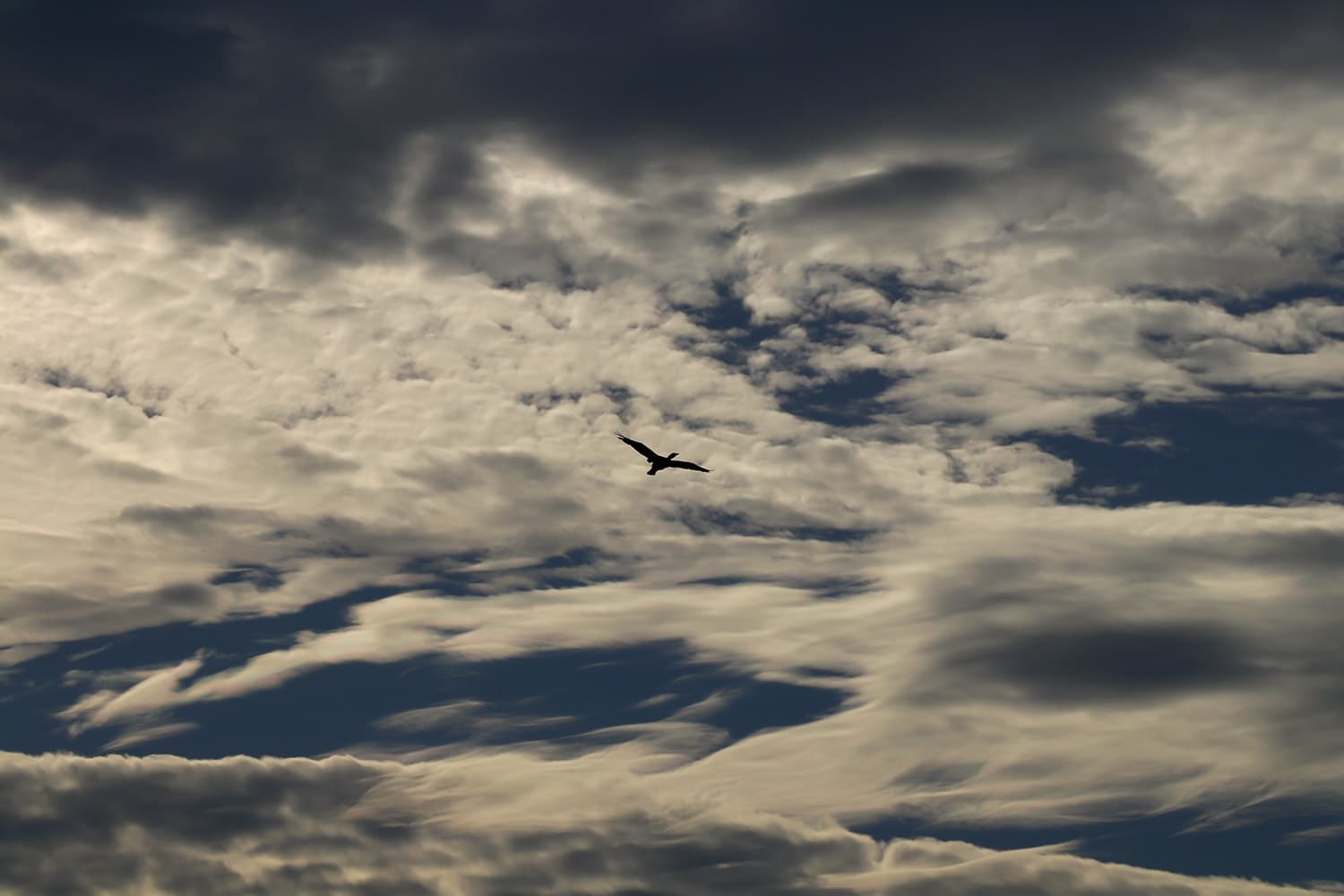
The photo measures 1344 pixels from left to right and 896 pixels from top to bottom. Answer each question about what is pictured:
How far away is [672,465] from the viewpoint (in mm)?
102562
